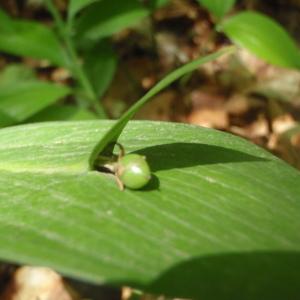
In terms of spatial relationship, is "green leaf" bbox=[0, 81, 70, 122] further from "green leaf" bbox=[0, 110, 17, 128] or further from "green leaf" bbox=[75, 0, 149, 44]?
"green leaf" bbox=[75, 0, 149, 44]

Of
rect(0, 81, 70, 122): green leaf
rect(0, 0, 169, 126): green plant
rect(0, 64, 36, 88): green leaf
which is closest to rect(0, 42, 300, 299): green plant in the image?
rect(0, 81, 70, 122): green leaf

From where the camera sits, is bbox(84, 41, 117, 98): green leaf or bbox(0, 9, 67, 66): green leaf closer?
bbox(0, 9, 67, 66): green leaf

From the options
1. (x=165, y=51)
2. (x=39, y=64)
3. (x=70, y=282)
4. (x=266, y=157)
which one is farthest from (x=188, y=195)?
(x=39, y=64)

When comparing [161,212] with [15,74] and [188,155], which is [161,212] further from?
[15,74]

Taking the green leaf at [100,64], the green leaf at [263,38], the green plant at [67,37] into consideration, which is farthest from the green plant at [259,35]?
the green leaf at [100,64]

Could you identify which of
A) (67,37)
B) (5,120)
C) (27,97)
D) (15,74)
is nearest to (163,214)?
(5,120)

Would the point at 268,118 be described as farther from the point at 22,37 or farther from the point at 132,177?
the point at 132,177
